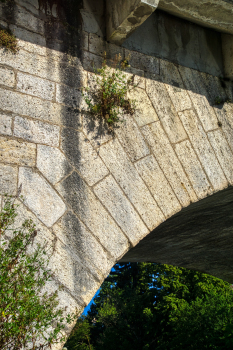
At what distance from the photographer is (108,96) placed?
11.0 feet

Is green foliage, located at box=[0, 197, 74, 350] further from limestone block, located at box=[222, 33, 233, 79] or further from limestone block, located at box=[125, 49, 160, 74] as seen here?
limestone block, located at box=[222, 33, 233, 79]

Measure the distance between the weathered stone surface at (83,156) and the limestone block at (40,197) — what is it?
12.9 inches

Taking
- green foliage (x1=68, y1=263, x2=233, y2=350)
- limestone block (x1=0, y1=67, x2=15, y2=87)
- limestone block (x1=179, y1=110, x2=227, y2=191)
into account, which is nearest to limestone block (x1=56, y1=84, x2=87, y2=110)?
limestone block (x1=0, y1=67, x2=15, y2=87)

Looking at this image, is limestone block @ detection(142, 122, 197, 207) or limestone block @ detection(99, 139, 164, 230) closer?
limestone block @ detection(99, 139, 164, 230)

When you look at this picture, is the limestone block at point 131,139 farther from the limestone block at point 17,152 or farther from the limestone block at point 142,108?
the limestone block at point 17,152

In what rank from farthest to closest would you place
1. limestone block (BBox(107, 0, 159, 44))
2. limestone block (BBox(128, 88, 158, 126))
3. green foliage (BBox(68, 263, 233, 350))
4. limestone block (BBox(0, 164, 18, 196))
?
green foliage (BBox(68, 263, 233, 350)) → limestone block (BBox(128, 88, 158, 126)) → limestone block (BBox(107, 0, 159, 44)) → limestone block (BBox(0, 164, 18, 196))

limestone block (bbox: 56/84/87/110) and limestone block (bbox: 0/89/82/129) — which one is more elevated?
limestone block (bbox: 56/84/87/110)

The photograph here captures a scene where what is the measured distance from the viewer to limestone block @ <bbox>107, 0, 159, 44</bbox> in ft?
10.4

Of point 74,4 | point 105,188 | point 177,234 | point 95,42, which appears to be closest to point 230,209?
Result: point 177,234

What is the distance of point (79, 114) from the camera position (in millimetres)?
3205

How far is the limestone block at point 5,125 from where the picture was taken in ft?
9.20

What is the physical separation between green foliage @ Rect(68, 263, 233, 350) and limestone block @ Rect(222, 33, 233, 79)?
32.9 feet

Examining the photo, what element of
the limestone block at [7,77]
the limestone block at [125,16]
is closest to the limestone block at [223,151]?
the limestone block at [125,16]

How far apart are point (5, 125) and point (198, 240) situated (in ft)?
14.4
